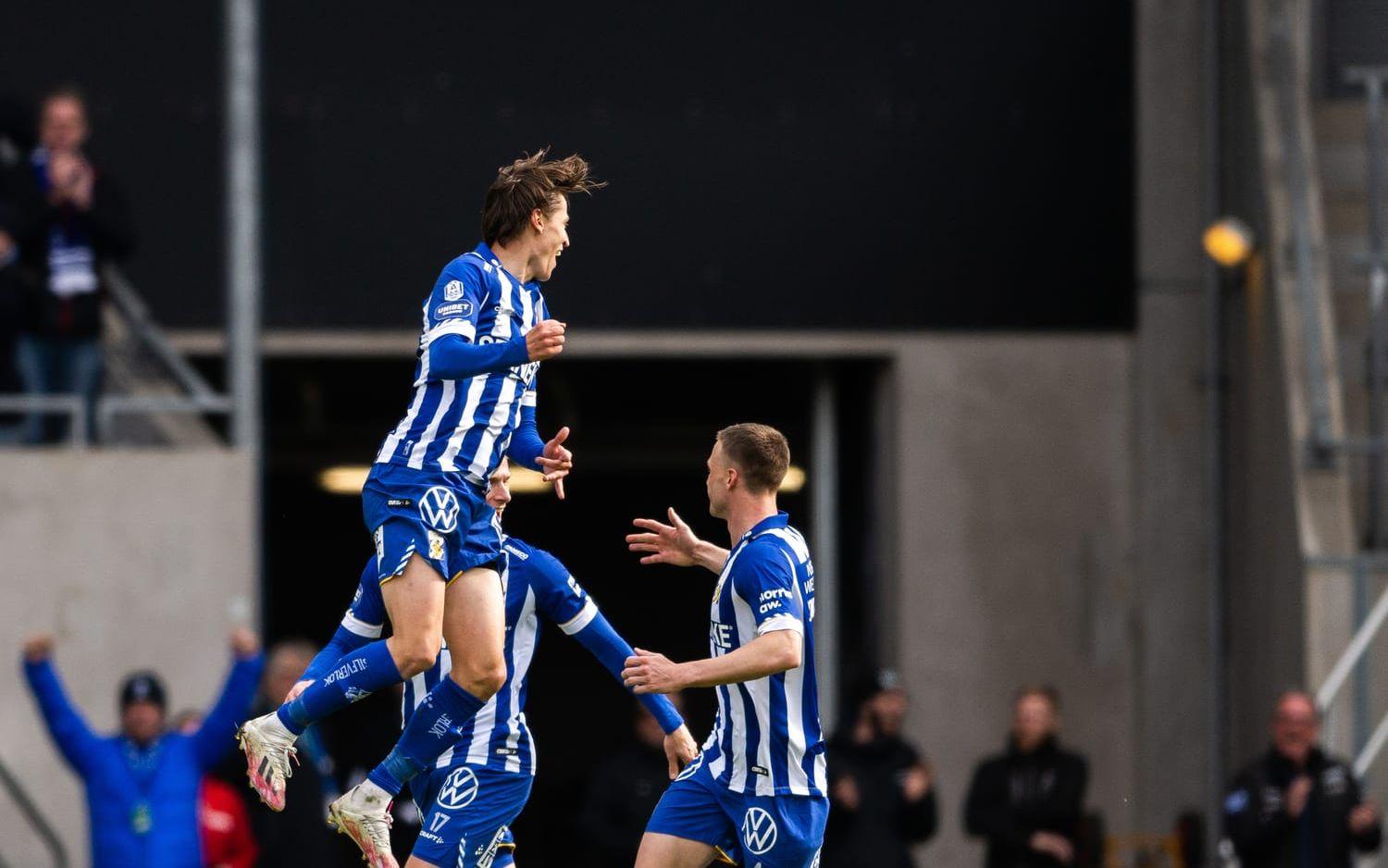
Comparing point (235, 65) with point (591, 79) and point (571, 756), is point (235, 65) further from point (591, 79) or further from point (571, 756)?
point (571, 756)

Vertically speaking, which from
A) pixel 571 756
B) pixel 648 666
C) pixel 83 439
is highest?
pixel 83 439

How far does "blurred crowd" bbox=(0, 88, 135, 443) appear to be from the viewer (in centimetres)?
1405

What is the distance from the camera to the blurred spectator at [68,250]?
553 inches

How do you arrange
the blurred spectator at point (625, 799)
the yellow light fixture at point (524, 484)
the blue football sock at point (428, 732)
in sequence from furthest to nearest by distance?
the yellow light fixture at point (524, 484) < the blurred spectator at point (625, 799) < the blue football sock at point (428, 732)

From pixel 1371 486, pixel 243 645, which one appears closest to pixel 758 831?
pixel 243 645

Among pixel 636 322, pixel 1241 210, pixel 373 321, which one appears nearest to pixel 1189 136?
pixel 1241 210

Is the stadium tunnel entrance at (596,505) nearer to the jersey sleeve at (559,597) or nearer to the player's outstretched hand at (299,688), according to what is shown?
the jersey sleeve at (559,597)

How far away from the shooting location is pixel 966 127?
16.8 m

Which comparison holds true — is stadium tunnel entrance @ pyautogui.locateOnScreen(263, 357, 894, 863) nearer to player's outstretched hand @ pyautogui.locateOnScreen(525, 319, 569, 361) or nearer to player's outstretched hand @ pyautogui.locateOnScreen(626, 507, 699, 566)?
player's outstretched hand @ pyautogui.locateOnScreen(626, 507, 699, 566)

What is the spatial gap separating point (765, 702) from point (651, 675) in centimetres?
70

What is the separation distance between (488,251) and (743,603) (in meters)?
1.51

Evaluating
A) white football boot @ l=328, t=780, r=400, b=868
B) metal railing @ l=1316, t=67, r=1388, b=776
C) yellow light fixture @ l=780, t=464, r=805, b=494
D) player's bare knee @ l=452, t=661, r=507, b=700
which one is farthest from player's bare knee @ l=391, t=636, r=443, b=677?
yellow light fixture @ l=780, t=464, r=805, b=494

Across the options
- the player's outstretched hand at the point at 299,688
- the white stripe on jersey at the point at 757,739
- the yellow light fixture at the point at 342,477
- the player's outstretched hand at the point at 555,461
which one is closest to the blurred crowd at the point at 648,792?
the player's outstretched hand at the point at 299,688

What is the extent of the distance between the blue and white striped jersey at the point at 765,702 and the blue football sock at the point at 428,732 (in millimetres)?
885
